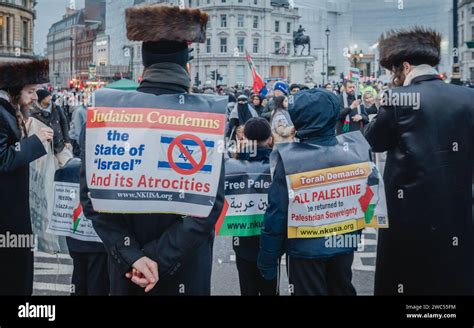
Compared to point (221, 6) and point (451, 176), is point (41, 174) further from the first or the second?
point (221, 6)

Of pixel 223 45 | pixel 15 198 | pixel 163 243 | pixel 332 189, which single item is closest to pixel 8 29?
pixel 223 45

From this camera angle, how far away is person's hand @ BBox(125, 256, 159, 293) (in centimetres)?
293

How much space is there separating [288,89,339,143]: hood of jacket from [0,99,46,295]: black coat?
1706 millimetres

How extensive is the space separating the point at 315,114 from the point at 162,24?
1.24 meters

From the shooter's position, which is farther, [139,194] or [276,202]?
[276,202]

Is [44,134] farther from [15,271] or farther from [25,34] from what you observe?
[25,34]

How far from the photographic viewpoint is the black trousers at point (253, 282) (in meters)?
4.58

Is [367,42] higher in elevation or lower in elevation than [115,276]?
higher

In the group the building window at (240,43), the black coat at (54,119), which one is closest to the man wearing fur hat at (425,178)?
the black coat at (54,119)

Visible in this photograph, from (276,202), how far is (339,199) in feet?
1.46

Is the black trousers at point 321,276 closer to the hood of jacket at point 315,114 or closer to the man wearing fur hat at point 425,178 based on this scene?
the man wearing fur hat at point 425,178

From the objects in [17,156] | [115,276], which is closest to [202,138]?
[115,276]

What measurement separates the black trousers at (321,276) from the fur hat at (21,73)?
88.7 inches

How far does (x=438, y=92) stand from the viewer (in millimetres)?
3936
